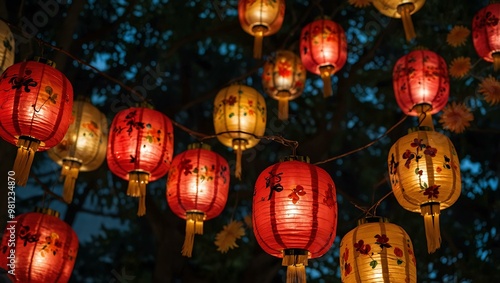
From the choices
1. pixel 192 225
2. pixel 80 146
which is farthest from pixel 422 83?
pixel 80 146

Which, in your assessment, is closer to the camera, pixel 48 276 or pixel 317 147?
pixel 48 276

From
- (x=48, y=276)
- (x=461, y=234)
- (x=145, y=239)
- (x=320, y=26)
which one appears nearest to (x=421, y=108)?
(x=320, y=26)

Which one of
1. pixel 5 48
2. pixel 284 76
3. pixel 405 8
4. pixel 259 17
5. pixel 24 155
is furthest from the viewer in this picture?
pixel 284 76

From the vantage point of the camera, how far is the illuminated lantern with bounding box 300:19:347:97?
4.45 m

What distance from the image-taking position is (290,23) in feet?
20.1

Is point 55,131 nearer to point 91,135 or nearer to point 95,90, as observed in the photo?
point 91,135

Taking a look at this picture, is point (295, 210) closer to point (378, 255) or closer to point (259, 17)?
point (378, 255)

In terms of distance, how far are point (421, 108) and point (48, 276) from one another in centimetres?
263

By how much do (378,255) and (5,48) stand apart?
90.3 inches

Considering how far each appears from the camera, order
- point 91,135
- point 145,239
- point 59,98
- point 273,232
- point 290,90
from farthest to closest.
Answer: point 145,239, point 290,90, point 91,135, point 59,98, point 273,232

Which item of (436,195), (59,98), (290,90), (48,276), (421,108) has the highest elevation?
(290,90)

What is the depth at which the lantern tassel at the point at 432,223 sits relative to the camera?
Result: 3.10m

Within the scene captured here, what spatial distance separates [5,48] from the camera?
323 cm

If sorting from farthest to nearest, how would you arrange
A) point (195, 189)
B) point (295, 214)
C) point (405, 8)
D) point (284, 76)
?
point (284, 76)
point (405, 8)
point (195, 189)
point (295, 214)
